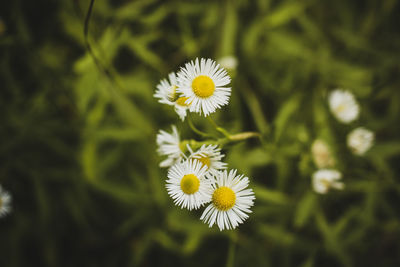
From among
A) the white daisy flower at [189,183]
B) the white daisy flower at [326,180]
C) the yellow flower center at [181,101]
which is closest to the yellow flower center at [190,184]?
the white daisy flower at [189,183]

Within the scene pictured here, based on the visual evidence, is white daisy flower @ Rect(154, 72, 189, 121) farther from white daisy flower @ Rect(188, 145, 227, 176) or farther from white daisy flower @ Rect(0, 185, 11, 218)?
white daisy flower @ Rect(0, 185, 11, 218)

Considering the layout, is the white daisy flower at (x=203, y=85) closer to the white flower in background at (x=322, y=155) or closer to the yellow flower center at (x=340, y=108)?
the white flower in background at (x=322, y=155)

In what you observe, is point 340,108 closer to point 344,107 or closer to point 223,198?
point 344,107

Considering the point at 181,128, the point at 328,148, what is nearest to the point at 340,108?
the point at 328,148

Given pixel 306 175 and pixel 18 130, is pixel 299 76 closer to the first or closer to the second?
pixel 306 175

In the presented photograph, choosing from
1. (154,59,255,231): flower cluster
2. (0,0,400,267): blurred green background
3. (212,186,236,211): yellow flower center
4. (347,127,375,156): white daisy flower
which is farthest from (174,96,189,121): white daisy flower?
(347,127,375,156): white daisy flower

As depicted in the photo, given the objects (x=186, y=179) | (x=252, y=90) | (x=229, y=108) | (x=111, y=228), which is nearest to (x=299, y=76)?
(x=252, y=90)
